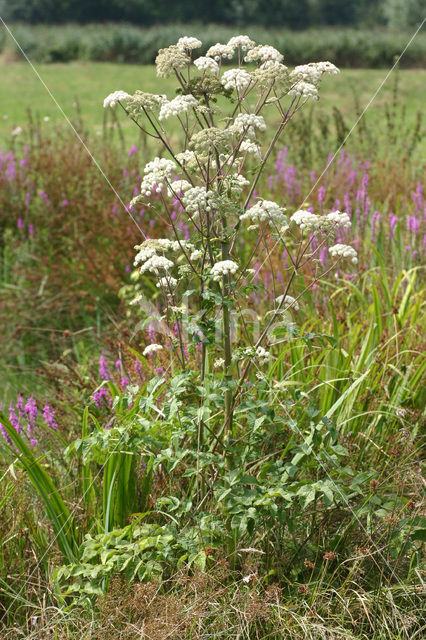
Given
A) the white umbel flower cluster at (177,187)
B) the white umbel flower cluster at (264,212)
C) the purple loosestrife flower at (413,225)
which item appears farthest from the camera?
the purple loosestrife flower at (413,225)

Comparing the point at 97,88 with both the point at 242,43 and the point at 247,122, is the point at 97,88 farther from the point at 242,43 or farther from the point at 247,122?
the point at 247,122

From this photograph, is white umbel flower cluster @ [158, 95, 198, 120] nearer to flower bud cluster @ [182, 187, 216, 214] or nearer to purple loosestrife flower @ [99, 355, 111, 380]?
flower bud cluster @ [182, 187, 216, 214]

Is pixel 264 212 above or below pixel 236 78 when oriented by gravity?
below

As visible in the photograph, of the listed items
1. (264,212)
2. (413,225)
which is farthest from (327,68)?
Answer: (413,225)

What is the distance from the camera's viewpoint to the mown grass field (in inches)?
637

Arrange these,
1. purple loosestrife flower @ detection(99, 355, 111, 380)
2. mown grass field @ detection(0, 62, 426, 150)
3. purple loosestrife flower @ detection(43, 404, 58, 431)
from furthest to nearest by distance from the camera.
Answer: mown grass field @ detection(0, 62, 426, 150)
purple loosestrife flower @ detection(99, 355, 111, 380)
purple loosestrife flower @ detection(43, 404, 58, 431)

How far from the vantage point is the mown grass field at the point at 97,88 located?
16.2m

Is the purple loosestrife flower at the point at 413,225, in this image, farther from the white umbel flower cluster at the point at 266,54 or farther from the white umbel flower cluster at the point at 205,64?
the white umbel flower cluster at the point at 205,64

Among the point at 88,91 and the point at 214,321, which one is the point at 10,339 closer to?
the point at 214,321

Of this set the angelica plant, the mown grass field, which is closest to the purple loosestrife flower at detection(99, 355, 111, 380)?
the angelica plant

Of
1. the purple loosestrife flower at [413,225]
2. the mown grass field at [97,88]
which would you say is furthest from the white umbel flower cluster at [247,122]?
the mown grass field at [97,88]

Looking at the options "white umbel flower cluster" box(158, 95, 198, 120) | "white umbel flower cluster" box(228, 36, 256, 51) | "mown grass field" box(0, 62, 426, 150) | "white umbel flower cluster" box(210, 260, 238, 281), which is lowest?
"mown grass field" box(0, 62, 426, 150)

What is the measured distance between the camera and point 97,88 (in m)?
21.2

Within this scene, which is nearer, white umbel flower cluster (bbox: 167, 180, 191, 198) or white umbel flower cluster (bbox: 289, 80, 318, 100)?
white umbel flower cluster (bbox: 289, 80, 318, 100)
